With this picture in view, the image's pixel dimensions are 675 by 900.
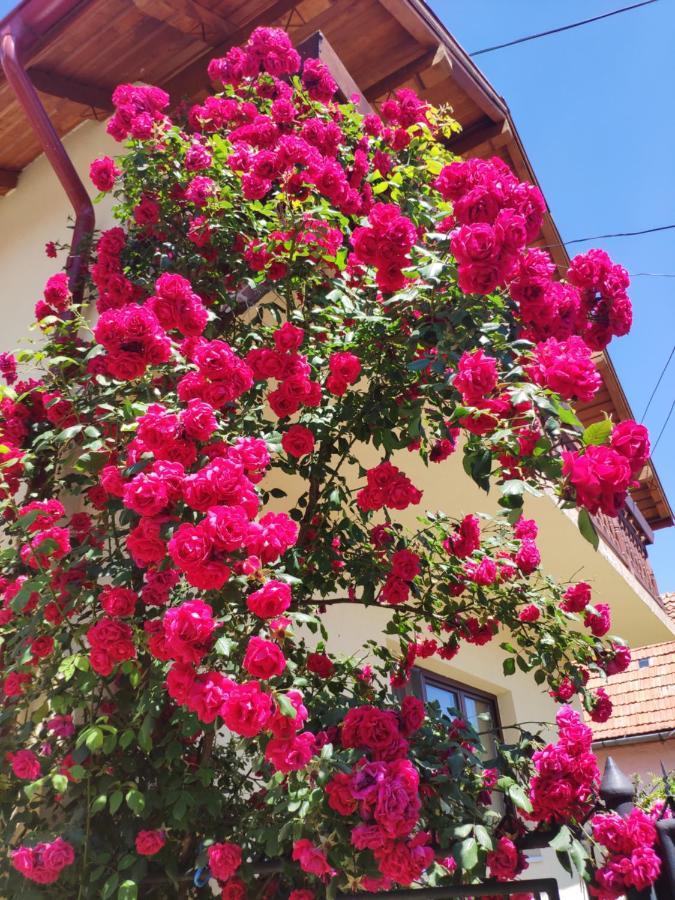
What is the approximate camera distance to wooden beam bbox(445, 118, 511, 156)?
499 cm

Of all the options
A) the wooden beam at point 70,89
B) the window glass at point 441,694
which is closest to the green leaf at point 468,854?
the window glass at point 441,694

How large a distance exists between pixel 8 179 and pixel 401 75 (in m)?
2.84

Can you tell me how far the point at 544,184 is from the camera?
5.65 m

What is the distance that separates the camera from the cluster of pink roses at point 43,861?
182 cm

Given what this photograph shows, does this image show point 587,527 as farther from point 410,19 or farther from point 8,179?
point 8,179

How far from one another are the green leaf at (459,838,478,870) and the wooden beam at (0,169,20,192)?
5.05m

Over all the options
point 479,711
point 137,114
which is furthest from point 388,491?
point 479,711

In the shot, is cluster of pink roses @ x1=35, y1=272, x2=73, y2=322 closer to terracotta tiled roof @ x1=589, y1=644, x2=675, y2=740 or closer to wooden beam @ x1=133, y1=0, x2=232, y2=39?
wooden beam @ x1=133, y1=0, x2=232, y2=39

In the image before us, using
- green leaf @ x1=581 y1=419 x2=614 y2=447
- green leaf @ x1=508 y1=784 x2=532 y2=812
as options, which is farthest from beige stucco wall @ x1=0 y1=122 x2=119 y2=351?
green leaf @ x1=508 y1=784 x2=532 y2=812

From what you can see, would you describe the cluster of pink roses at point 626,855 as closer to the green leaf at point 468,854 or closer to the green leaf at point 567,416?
the green leaf at point 468,854

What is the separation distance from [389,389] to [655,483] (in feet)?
27.1

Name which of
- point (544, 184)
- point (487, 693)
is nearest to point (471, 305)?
point (544, 184)

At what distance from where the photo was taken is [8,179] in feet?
16.1

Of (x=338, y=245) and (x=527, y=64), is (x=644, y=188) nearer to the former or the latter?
(x=527, y=64)
